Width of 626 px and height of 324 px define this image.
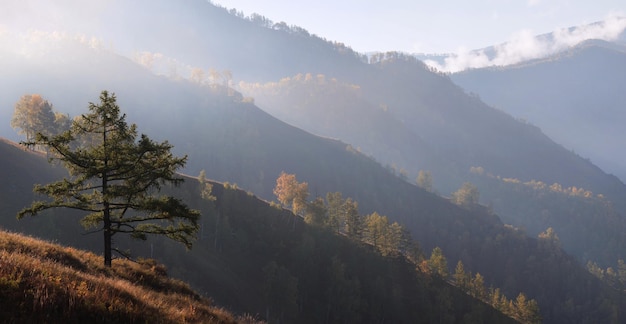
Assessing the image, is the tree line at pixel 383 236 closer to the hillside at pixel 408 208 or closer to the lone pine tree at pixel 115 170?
the hillside at pixel 408 208

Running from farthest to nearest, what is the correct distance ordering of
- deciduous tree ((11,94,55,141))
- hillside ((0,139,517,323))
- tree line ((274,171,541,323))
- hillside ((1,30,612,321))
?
hillside ((1,30,612,321)) → tree line ((274,171,541,323)) → deciduous tree ((11,94,55,141)) → hillside ((0,139,517,323))

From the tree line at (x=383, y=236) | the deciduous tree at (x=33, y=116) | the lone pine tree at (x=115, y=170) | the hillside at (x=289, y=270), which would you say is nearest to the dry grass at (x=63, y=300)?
the lone pine tree at (x=115, y=170)

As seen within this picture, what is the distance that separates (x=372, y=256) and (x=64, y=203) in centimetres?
8028

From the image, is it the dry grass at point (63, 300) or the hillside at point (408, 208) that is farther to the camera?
the hillside at point (408, 208)

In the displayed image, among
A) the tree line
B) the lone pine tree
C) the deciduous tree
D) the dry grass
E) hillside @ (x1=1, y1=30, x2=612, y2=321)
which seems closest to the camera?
the dry grass

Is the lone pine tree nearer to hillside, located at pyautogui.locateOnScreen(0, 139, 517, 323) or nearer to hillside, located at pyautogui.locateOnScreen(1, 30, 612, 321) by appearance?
hillside, located at pyautogui.locateOnScreen(0, 139, 517, 323)

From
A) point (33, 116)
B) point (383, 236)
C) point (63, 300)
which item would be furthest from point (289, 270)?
point (63, 300)

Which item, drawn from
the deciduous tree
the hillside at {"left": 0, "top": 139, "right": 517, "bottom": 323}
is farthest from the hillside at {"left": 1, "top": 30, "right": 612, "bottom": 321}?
the deciduous tree

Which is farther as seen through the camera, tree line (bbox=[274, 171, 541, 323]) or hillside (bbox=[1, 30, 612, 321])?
hillside (bbox=[1, 30, 612, 321])

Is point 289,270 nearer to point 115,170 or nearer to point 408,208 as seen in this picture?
point 115,170

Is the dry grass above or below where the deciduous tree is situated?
below

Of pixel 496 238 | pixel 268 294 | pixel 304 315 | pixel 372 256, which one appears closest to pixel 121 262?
pixel 268 294

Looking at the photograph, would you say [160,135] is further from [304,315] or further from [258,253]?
[304,315]

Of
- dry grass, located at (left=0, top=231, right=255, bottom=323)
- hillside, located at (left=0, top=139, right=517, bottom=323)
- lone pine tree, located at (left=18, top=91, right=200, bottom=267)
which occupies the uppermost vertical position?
lone pine tree, located at (left=18, top=91, right=200, bottom=267)
